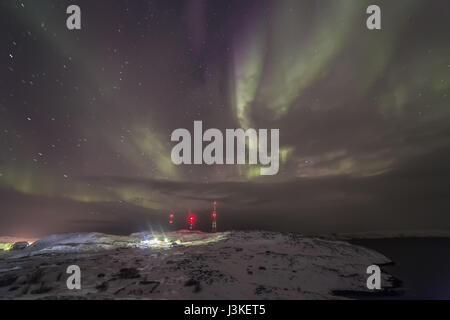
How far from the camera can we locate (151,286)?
3244 cm

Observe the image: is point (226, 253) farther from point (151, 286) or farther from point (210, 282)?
point (151, 286)

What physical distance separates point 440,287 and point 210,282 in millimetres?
48427

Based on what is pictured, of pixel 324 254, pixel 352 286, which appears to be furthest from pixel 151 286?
pixel 324 254
